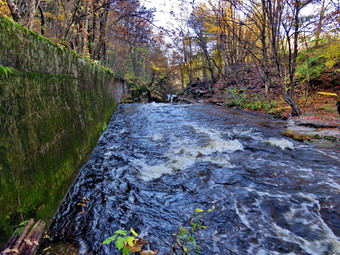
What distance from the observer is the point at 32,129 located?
7.02 ft

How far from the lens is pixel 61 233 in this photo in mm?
2160

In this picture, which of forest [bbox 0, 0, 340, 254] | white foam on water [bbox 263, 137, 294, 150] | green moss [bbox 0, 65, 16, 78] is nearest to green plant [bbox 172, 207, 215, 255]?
forest [bbox 0, 0, 340, 254]

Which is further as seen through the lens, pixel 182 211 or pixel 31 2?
pixel 31 2

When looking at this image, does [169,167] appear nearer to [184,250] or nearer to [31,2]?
[184,250]

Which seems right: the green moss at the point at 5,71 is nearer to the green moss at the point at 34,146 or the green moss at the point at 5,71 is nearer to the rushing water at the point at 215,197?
the green moss at the point at 34,146

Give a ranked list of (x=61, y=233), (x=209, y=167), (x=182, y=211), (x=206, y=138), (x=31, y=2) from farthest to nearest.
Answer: (x=206, y=138) < (x=31, y=2) < (x=209, y=167) < (x=182, y=211) < (x=61, y=233)

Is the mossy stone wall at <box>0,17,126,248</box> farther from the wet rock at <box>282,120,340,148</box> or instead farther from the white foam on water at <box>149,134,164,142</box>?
the wet rock at <box>282,120,340,148</box>

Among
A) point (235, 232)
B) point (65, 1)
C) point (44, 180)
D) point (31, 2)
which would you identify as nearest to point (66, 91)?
point (44, 180)

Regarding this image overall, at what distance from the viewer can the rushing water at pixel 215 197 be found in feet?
6.83

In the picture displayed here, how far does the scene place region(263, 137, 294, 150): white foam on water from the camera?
4.78 metres

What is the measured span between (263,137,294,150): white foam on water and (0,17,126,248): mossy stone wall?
170 inches

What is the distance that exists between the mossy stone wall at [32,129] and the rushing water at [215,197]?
1.45ft

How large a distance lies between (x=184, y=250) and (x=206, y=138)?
12.6 feet

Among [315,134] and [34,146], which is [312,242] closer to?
[34,146]
